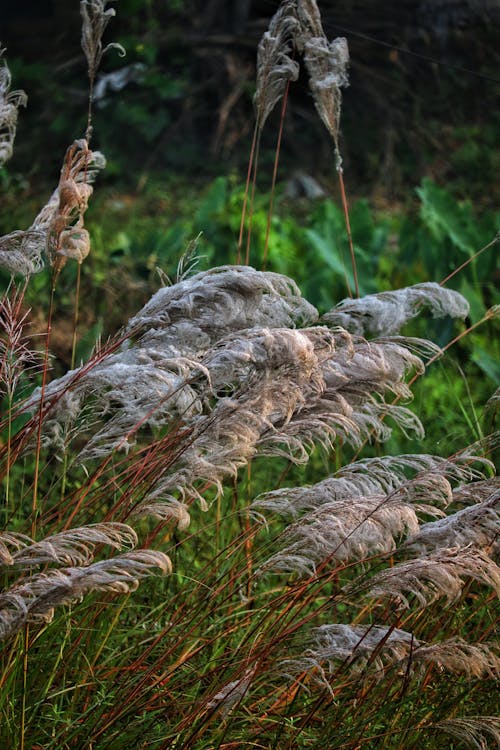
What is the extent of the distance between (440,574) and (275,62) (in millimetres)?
1501

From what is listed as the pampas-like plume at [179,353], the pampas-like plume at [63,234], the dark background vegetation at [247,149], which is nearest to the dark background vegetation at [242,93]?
the dark background vegetation at [247,149]

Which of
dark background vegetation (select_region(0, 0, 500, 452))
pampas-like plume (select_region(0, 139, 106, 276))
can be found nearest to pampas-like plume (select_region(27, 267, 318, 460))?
pampas-like plume (select_region(0, 139, 106, 276))

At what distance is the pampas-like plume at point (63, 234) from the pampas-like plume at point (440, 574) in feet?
2.73

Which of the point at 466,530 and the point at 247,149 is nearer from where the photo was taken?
the point at 466,530

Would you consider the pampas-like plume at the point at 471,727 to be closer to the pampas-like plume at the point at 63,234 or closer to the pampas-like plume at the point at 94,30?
the pampas-like plume at the point at 63,234

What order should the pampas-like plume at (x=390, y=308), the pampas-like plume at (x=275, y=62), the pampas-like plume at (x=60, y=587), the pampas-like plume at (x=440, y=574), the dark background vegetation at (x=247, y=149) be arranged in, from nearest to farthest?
1. the pampas-like plume at (x=60, y=587)
2. the pampas-like plume at (x=440, y=574)
3. the pampas-like plume at (x=390, y=308)
4. the pampas-like plume at (x=275, y=62)
5. the dark background vegetation at (x=247, y=149)

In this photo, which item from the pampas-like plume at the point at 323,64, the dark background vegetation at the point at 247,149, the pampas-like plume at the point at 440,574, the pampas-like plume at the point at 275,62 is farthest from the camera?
the dark background vegetation at the point at 247,149

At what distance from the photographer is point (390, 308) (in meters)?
2.18

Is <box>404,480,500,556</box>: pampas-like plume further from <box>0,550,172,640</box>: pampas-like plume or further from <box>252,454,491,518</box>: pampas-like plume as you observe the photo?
<box>0,550,172,640</box>: pampas-like plume

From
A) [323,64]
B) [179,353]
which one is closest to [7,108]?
[323,64]

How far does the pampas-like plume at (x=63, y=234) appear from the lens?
1906 millimetres

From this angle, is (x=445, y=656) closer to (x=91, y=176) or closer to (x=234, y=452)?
(x=234, y=452)

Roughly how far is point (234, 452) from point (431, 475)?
1.19 feet

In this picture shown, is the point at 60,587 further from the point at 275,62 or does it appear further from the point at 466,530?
the point at 275,62
